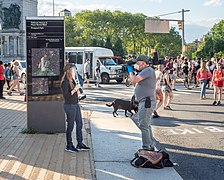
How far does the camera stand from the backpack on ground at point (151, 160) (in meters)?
6.97

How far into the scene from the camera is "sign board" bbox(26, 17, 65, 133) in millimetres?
9742

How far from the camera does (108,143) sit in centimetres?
897

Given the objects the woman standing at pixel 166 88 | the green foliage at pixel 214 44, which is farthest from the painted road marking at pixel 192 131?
the green foliage at pixel 214 44

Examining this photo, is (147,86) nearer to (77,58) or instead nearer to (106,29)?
(77,58)

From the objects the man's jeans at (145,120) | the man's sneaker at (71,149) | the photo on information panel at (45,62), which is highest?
the photo on information panel at (45,62)

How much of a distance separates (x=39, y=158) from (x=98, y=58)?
882 inches

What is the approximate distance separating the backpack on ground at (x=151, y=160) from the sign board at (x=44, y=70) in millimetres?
3421

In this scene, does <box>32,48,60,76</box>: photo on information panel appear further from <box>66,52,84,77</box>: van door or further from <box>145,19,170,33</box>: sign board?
<box>145,19,170,33</box>: sign board

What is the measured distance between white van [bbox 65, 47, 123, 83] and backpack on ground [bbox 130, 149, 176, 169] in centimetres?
2176

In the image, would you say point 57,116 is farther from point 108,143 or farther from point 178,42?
point 178,42

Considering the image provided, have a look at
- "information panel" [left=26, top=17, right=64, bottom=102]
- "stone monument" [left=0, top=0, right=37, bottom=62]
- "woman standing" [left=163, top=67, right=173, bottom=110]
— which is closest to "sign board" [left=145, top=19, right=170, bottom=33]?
"stone monument" [left=0, top=0, right=37, bottom=62]

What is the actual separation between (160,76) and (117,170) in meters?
7.22

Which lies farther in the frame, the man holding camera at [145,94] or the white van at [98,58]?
the white van at [98,58]

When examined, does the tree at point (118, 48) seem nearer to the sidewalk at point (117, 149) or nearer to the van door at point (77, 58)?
the van door at point (77, 58)
